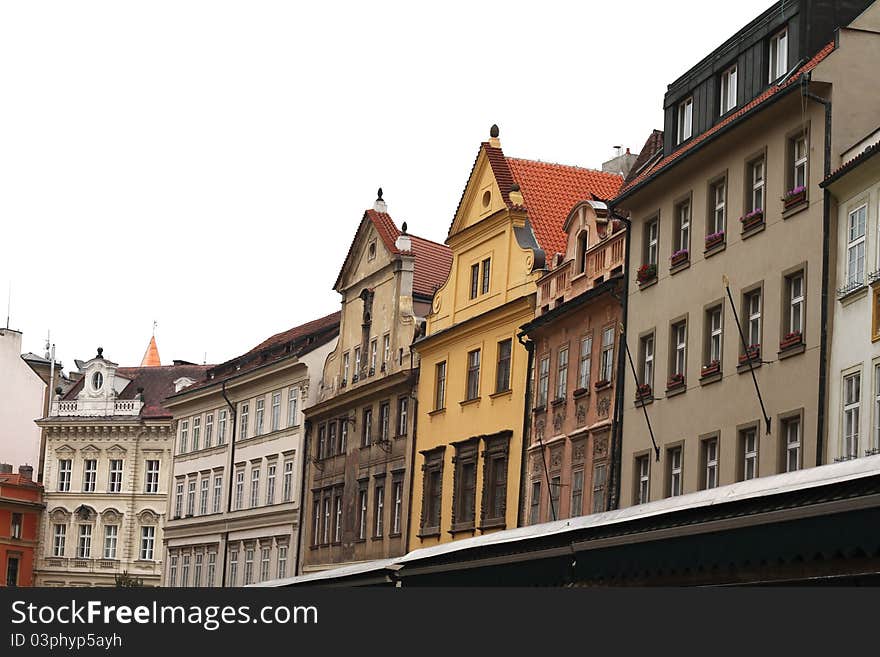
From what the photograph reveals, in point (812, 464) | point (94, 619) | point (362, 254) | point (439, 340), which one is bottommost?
point (94, 619)

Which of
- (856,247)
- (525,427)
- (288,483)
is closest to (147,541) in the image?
(288,483)

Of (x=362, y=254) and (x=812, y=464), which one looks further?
(x=362, y=254)

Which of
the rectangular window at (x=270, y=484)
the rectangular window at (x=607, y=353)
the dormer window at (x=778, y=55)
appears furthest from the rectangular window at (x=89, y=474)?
the dormer window at (x=778, y=55)

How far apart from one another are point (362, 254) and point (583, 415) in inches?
829

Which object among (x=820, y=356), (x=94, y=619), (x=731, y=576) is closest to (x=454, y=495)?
(x=820, y=356)

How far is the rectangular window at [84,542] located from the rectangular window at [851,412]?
66424 mm

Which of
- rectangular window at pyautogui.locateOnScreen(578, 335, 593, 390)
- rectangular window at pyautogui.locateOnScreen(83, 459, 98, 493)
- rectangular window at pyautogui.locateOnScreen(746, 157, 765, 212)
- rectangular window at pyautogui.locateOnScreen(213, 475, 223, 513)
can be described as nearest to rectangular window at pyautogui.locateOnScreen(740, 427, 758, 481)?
rectangular window at pyautogui.locateOnScreen(746, 157, 765, 212)

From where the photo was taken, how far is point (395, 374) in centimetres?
5781

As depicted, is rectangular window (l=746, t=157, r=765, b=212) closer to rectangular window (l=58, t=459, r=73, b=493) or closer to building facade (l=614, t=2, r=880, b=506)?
building facade (l=614, t=2, r=880, b=506)

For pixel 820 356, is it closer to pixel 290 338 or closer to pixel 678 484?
pixel 678 484

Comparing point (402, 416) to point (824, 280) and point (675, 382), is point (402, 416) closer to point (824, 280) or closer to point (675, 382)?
point (675, 382)

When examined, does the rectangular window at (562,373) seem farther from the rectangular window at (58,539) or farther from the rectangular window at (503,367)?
the rectangular window at (58,539)

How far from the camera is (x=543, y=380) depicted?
156 feet

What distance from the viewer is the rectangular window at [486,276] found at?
52.0 meters
